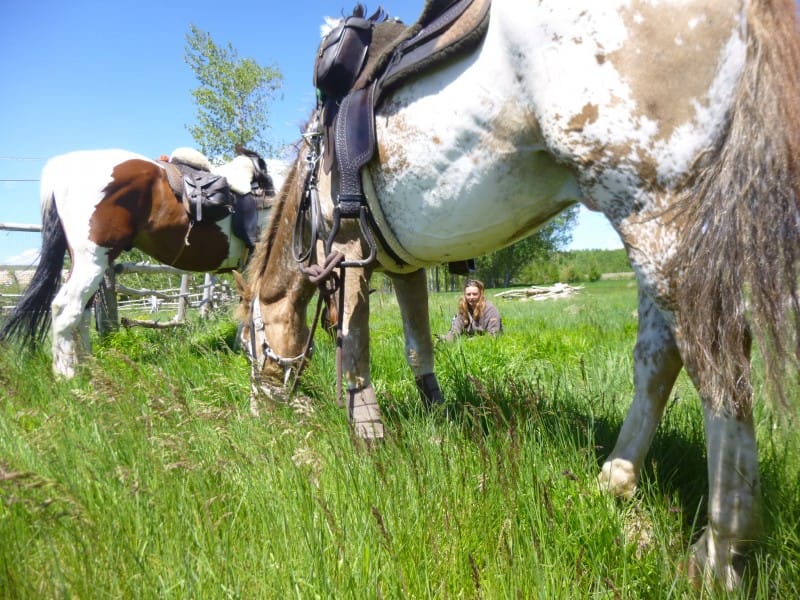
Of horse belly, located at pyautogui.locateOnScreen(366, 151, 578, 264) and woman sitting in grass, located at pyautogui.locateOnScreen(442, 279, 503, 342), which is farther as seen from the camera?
woman sitting in grass, located at pyautogui.locateOnScreen(442, 279, 503, 342)

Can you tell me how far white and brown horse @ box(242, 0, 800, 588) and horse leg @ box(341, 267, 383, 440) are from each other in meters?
0.89

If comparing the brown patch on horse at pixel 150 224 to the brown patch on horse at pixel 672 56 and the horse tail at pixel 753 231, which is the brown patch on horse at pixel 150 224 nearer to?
the brown patch on horse at pixel 672 56

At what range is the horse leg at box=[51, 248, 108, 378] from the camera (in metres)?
4.45

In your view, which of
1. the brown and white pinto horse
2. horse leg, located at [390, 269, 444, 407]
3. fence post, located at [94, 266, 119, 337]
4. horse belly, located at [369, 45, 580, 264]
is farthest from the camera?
fence post, located at [94, 266, 119, 337]

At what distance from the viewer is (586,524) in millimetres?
1476

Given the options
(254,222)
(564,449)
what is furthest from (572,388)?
(254,222)

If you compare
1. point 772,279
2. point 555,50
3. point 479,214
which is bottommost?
point 772,279

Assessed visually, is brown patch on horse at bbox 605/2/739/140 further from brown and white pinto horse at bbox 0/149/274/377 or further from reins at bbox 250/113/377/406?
brown and white pinto horse at bbox 0/149/274/377

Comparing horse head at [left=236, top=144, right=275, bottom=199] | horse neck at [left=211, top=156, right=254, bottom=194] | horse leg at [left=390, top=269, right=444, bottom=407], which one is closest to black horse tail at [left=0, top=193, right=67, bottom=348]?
horse neck at [left=211, top=156, right=254, bottom=194]

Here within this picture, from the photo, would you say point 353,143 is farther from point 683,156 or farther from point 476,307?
point 476,307

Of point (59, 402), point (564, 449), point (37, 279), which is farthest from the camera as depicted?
point (37, 279)

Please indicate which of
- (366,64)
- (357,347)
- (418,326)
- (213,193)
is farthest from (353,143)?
(213,193)

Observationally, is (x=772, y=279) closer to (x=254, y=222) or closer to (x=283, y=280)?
(x=283, y=280)

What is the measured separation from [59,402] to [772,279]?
10.9 ft
